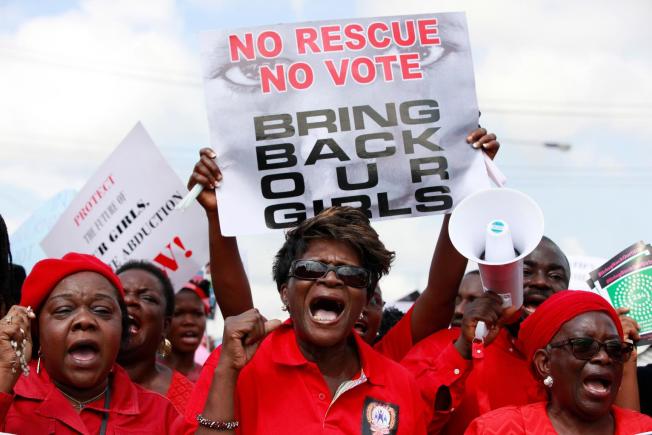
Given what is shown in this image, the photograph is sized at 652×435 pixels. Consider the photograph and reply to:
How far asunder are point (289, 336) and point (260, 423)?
44cm

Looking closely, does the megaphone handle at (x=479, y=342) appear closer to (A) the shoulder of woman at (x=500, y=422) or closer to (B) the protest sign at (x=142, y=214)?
(A) the shoulder of woman at (x=500, y=422)

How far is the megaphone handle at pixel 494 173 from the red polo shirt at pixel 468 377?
724 millimetres

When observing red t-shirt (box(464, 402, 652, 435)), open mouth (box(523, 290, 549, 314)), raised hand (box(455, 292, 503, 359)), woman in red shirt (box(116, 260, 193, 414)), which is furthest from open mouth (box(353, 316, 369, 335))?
red t-shirt (box(464, 402, 652, 435))

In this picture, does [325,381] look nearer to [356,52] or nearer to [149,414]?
[149,414]

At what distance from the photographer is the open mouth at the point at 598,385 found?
3.99 meters

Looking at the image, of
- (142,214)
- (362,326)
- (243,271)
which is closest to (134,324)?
(142,214)

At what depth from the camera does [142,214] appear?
267 inches

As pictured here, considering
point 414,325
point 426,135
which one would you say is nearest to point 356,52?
point 426,135

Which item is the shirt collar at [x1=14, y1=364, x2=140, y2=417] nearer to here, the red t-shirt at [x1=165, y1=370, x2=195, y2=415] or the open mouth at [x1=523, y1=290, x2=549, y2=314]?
the red t-shirt at [x1=165, y1=370, x2=195, y2=415]

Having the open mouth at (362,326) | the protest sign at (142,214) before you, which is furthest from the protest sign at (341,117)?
the protest sign at (142,214)

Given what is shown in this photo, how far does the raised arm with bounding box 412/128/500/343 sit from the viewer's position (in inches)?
187

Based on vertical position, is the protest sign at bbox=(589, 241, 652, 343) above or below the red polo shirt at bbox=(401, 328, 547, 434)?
above

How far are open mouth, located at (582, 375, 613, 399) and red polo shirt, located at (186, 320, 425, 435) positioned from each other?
678mm

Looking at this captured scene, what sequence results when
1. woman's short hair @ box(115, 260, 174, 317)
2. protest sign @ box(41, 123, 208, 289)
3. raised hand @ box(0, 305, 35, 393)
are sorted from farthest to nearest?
protest sign @ box(41, 123, 208, 289) → woman's short hair @ box(115, 260, 174, 317) → raised hand @ box(0, 305, 35, 393)
